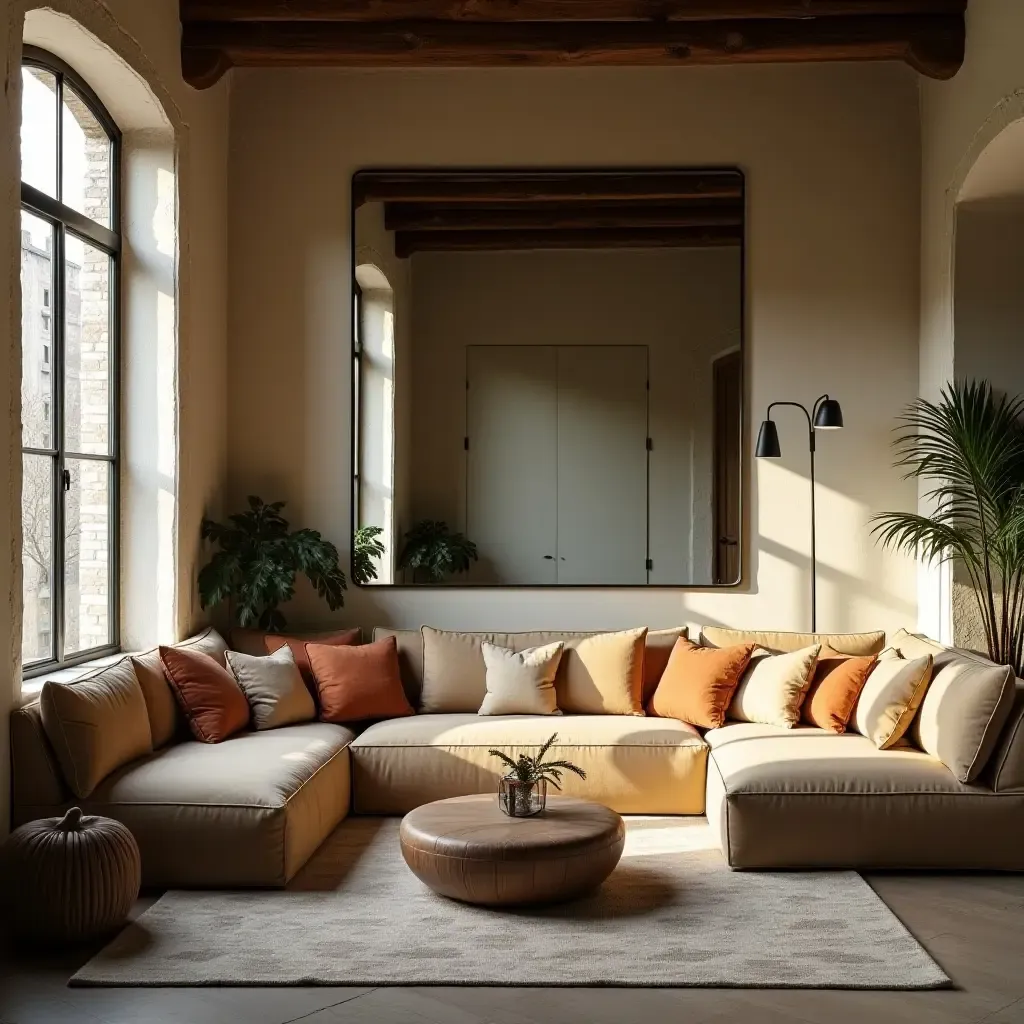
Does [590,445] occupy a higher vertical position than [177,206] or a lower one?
lower

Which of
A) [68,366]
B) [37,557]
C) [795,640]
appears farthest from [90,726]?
[795,640]

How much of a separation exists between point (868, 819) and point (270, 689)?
2544mm

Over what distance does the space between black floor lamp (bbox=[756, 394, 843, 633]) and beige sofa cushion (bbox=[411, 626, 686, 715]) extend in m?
0.76

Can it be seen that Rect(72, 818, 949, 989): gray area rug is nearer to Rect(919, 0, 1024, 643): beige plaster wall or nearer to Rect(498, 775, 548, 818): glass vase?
Rect(498, 775, 548, 818): glass vase

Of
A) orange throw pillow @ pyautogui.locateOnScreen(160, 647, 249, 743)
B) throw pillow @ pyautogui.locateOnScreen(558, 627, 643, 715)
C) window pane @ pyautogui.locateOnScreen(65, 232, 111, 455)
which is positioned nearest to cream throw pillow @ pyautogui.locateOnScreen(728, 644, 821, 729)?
throw pillow @ pyautogui.locateOnScreen(558, 627, 643, 715)

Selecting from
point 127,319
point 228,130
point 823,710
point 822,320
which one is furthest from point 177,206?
point 823,710

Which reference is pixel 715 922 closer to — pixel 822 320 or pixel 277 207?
pixel 822 320

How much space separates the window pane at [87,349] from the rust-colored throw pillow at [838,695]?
3.35 metres

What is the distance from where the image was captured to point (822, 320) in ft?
20.6

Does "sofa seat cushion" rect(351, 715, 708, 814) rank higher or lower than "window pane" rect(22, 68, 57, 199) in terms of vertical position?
lower

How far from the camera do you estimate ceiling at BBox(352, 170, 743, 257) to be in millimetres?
6328

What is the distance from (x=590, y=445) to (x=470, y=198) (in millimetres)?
1439

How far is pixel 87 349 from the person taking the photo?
211 inches

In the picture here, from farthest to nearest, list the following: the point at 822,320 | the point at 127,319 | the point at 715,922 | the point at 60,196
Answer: the point at 822,320 → the point at 127,319 → the point at 60,196 → the point at 715,922
